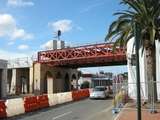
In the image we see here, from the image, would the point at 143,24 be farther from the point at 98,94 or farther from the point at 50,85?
the point at 50,85

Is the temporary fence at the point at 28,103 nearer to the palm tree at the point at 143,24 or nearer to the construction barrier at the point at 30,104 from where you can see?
the construction barrier at the point at 30,104

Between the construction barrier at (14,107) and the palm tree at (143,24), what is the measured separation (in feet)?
32.3

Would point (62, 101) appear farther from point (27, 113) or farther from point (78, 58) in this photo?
point (78, 58)

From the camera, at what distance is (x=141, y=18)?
29203 mm

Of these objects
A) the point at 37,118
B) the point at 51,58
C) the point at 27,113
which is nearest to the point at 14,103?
the point at 27,113

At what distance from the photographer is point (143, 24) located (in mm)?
29047

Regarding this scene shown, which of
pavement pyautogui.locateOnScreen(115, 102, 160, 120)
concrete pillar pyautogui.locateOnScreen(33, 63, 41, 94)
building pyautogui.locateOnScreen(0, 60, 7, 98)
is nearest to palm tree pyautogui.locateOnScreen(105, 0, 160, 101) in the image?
pavement pyautogui.locateOnScreen(115, 102, 160, 120)

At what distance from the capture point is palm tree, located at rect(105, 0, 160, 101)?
94.8ft

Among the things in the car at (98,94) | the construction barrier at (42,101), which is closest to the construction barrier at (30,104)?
the construction barrier at (42,101)

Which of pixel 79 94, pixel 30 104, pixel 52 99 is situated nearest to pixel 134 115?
pixel 30 104

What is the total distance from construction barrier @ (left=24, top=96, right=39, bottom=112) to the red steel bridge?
3080cm

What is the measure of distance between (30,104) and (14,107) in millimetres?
2708

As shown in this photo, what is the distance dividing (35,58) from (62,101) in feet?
122

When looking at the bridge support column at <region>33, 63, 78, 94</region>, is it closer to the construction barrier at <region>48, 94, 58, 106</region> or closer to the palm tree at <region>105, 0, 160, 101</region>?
the construction barrier at <region>48, 94, 58, 106</region>
